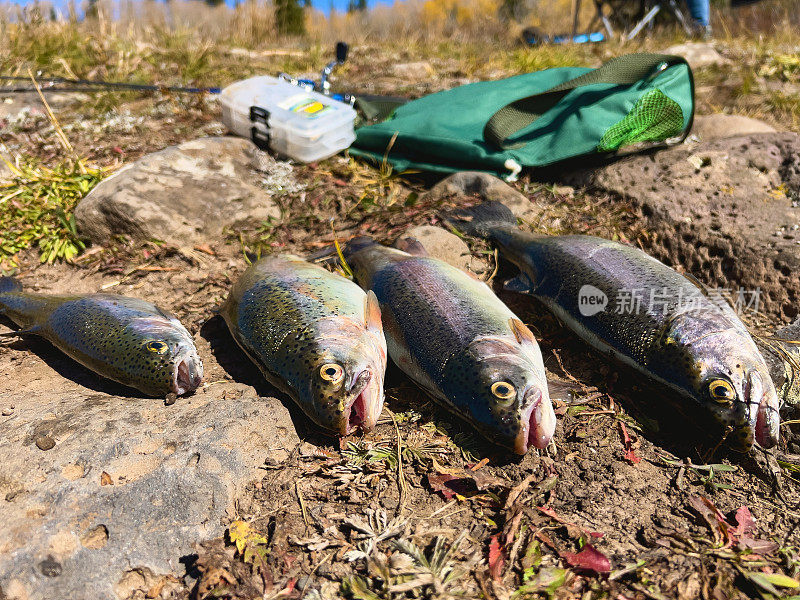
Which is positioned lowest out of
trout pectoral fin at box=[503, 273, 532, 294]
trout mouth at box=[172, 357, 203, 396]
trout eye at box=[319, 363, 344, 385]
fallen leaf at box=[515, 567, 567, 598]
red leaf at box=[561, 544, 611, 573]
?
fallen leaf at box=[515, 567, 567, 598]

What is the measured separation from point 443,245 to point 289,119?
2.30 meters

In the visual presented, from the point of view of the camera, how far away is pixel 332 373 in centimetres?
267

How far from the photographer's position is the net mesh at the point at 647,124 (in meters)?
4.75

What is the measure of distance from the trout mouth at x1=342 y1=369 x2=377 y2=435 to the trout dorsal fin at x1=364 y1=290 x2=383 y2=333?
0.34 m

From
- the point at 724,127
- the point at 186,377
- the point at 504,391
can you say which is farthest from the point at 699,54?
the point at 186,377

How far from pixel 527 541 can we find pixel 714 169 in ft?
12.0

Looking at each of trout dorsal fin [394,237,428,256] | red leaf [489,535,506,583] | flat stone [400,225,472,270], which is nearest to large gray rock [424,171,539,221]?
flat stone [400,225,472,270]

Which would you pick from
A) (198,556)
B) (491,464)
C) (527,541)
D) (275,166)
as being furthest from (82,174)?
(527,541)

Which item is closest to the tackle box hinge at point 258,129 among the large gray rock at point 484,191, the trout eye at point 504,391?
the large gray rock at point 484,191

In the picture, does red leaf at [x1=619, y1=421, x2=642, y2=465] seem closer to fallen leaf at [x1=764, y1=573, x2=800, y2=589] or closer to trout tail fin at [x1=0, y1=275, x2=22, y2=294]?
fallen leaf at [x1=764, y1=573, x2=800, y2=589]

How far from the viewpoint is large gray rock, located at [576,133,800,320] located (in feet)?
12.5

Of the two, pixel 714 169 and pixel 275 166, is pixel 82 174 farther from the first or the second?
pixel 714 169

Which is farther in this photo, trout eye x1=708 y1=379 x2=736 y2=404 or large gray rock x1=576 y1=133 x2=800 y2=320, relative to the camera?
large gray rock x1=576 y1=133 x2=800 y2=320
